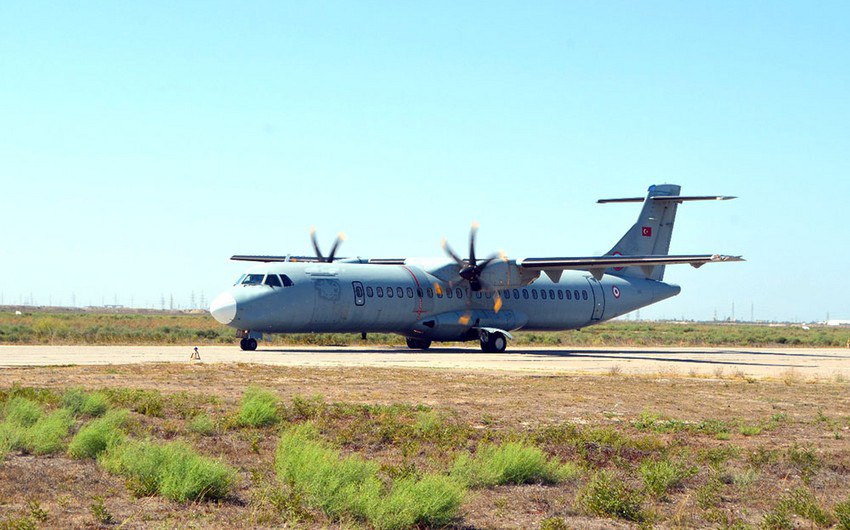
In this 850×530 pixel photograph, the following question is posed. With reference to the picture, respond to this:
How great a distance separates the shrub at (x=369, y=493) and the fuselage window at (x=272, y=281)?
26230 mm

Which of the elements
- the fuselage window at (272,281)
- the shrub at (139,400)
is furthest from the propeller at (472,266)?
the shrub at (139,400)

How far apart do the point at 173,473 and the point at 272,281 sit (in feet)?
88.0

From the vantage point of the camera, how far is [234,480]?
10.7m

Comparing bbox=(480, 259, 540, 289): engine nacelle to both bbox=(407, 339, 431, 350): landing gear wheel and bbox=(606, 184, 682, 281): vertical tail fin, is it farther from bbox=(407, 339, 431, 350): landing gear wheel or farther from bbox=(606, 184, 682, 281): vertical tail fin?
bbox=(606, 184, 682, 281): vertical tail fin

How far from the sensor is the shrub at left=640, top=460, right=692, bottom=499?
1127cm

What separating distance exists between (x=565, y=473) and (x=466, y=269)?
30175 mm

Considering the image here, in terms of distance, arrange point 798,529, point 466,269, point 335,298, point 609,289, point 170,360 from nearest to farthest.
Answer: point 798,529, point 170,360, point 335,298, point 466,269, point 609,289

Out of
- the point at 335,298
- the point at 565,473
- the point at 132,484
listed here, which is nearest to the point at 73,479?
the point at 132,484

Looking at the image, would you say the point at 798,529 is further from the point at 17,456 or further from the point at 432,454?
the point at 17,456

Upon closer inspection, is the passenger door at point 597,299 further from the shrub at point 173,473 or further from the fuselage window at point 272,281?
the shrub at point 173,473

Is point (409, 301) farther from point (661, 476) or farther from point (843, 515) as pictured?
point (843, 515)

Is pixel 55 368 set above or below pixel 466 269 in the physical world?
below

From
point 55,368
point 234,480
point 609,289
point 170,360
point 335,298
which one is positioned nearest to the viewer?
point 234,480

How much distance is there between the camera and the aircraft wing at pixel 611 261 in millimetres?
37969
